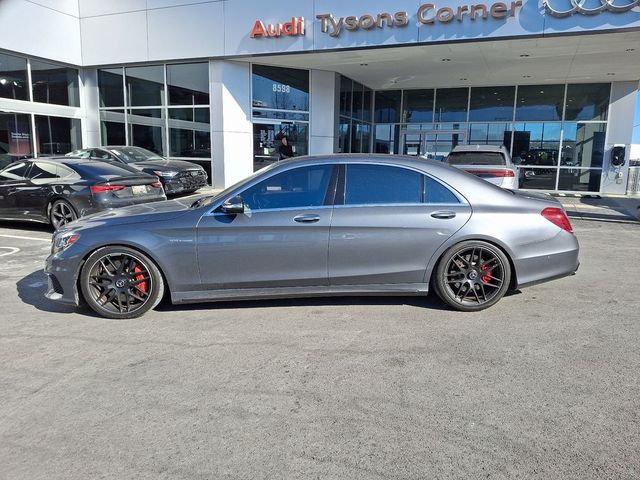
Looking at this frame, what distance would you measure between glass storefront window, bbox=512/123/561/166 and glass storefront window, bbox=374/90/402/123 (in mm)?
4872

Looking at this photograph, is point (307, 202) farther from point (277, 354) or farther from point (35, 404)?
point (35, 404)

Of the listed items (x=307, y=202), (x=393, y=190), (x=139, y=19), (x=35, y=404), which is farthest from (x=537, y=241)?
(x=139, y=19)

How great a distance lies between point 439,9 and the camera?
12305mm

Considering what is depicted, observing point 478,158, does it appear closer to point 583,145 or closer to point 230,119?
point 230,119

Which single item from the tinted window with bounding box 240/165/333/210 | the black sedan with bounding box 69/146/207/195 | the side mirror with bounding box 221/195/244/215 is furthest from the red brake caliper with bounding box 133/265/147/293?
the black sedan with bounding box 69/146/207/195

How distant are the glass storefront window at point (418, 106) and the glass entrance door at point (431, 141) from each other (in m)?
0.54

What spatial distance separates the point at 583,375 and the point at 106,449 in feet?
10.6

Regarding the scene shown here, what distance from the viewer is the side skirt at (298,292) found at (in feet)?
15.7

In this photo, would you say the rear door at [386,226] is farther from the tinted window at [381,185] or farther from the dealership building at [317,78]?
the dealership building at [317,78]

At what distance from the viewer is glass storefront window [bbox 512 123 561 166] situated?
61.4ft

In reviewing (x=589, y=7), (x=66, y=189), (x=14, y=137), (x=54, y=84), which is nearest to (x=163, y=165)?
(x=66, y=189)

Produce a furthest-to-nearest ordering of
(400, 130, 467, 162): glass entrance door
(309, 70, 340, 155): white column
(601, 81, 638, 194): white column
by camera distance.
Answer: (400, 130, 467, 162): glass entrance door
(601, 81, 638, 194): white column
(309, 70, 340, 155): white column

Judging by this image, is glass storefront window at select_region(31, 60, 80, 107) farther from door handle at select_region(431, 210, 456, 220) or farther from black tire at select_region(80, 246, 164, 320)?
door handle at select_region(431, 210, 456, 220)

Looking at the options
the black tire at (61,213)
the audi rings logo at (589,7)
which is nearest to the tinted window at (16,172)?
the black tire at (61,213)
